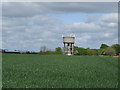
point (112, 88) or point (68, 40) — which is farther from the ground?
point (68, 40)

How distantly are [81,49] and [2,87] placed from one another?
13287 centimetres

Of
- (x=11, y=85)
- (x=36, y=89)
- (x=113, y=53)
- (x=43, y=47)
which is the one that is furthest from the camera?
(x=113, y=53)

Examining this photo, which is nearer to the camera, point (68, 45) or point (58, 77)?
point (58, 77)

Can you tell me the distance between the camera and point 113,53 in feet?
445

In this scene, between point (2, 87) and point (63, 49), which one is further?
point (63, 49)

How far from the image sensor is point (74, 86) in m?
11.8

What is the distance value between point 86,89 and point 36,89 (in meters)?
1.85

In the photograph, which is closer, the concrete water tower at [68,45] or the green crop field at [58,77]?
the green crop field at [58,77]

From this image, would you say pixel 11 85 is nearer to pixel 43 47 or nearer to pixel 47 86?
pixel 47 86

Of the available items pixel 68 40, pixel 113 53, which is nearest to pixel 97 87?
pixel 68 40

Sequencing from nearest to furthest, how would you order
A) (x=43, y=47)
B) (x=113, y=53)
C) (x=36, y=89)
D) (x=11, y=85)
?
(x=36, y=89) < (x=11, y=85) < (x=43, y=47) < (x=113, y=53)

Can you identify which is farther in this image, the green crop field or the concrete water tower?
the concrete water tower

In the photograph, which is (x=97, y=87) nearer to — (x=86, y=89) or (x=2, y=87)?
(x=86, y=89)

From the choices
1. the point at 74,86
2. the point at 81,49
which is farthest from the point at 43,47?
the point at 74,86
